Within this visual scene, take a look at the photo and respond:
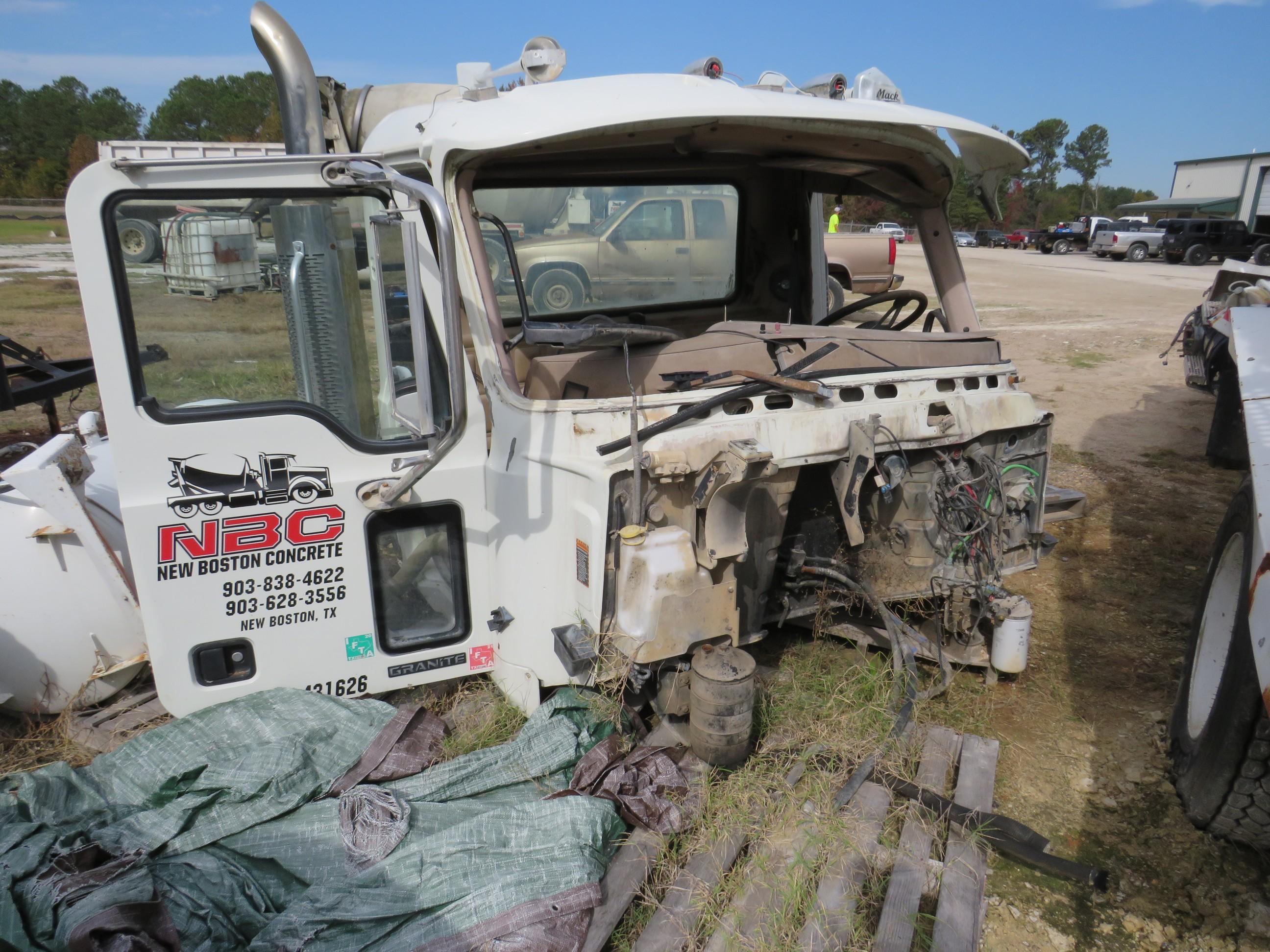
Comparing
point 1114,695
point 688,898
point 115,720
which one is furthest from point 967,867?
point 115,720

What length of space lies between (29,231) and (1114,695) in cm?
3420

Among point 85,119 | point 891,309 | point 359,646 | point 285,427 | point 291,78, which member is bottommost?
point 359,646

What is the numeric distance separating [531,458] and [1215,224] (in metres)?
30.9

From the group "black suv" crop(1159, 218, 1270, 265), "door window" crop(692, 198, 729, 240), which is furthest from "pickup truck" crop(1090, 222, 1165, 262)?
"door window" crop(692, 198, 729, 240)

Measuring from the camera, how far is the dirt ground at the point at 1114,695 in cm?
248

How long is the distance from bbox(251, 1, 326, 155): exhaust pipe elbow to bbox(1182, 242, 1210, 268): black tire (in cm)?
3096

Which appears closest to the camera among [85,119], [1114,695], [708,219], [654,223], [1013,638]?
[1013,638]

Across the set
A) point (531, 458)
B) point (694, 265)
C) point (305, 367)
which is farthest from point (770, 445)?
point (694, 265)

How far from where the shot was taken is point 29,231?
27672 millimetres

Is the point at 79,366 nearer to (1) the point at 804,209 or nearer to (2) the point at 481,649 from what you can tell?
(2) the point at 481,649

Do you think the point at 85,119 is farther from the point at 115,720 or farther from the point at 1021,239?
the point at 115,720

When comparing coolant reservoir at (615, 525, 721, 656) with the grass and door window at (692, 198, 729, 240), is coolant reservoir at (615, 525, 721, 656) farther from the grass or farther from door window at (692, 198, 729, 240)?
the grass

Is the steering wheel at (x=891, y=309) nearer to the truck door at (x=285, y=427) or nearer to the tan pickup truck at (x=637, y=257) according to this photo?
the tan pickup truck at (x=637, y=257)

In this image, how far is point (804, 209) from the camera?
4.40 metres
